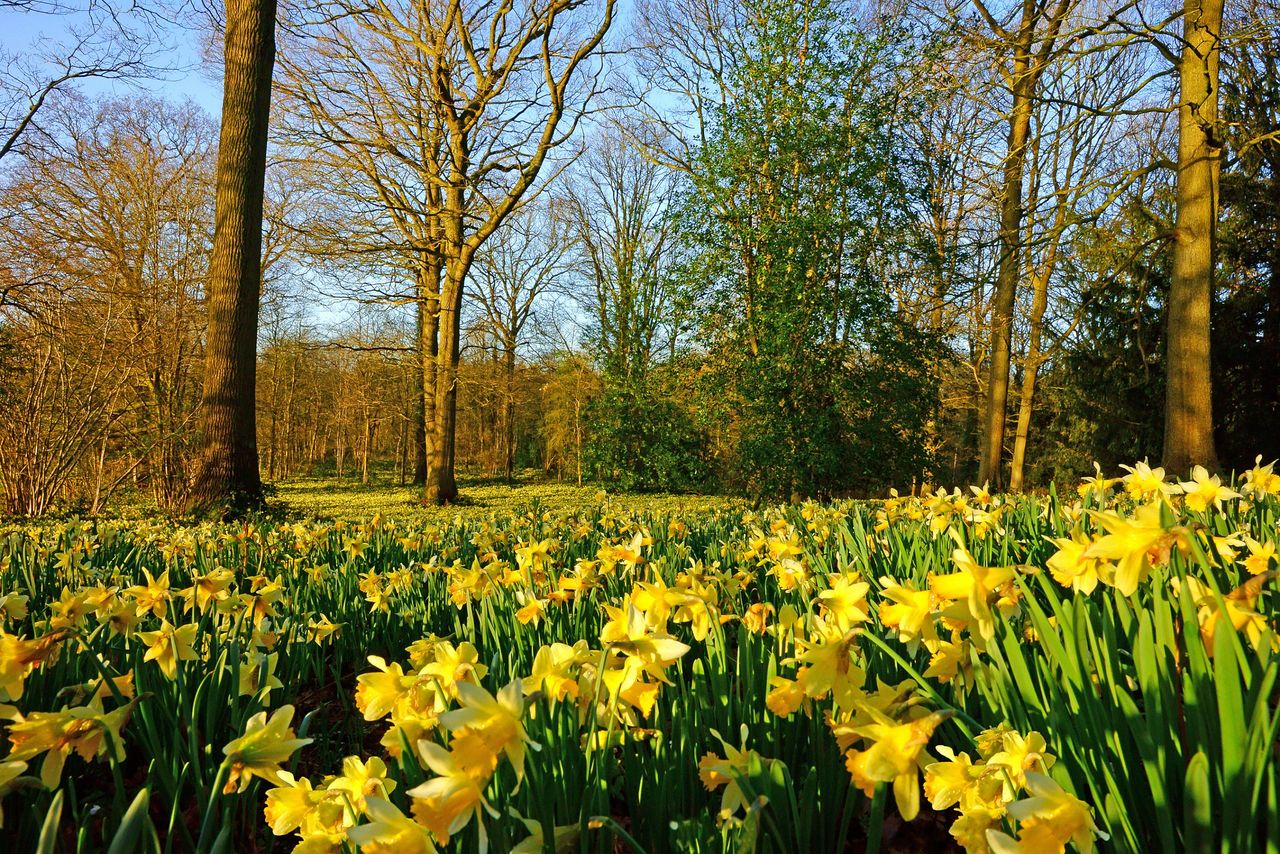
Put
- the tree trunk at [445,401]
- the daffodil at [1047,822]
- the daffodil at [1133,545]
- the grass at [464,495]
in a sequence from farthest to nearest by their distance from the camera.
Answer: the grass at [464,495] < the tree trunk at [445,401] < the daffodil at [1133,545] < the daffodil at [1047,822]

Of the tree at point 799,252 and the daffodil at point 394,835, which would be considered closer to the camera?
the daffodil at point 394,835

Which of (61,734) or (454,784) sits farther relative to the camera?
(61,734)

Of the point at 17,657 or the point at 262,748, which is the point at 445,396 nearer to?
the point at 17,657

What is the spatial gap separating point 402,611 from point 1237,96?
1379cm

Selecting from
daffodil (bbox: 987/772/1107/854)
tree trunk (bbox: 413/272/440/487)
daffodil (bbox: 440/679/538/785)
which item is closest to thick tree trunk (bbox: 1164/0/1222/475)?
daffodil (bbox: 987/772/1107/854)

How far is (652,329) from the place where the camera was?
18.4m

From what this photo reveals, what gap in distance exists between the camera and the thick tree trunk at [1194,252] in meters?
6.79

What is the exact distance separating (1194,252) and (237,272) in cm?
996

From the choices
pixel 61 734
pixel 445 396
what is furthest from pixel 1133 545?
pixel 445 396

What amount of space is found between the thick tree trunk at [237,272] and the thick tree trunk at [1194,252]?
30.8ft

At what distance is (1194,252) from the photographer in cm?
704

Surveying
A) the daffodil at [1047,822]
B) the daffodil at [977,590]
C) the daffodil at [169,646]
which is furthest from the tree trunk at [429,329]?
the daffodil at [1047,822]

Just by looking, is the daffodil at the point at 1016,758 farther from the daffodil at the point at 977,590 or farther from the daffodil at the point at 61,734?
the daffodil at the point at 61,734

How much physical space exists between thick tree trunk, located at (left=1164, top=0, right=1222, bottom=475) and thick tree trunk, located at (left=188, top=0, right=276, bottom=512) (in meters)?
9.39
